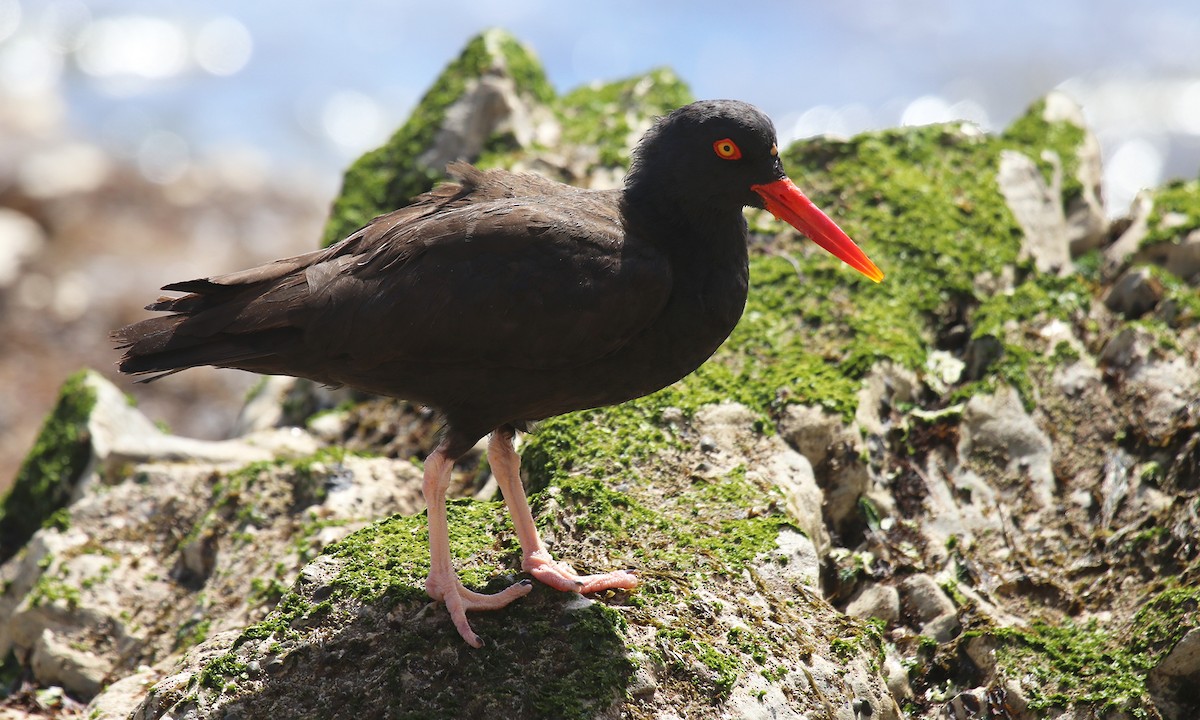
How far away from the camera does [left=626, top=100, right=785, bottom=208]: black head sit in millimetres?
4738

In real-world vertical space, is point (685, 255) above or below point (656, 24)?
below

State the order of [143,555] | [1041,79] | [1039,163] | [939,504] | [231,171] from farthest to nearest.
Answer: [1041,79], [231,171], [1039,163], [143,555], [939,504]

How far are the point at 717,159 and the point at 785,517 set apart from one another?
1689 mm

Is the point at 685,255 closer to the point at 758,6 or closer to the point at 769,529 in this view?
the point at 769,529

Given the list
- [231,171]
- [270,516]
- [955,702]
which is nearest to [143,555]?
[270,516]

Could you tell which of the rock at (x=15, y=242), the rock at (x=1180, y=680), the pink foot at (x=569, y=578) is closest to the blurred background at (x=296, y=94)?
the rock at (x=15, y=242)

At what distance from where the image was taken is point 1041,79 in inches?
809

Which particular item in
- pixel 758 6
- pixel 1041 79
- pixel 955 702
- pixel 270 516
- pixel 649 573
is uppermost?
pixel 758 6

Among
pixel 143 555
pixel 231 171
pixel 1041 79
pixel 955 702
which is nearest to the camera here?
pixel 955 702

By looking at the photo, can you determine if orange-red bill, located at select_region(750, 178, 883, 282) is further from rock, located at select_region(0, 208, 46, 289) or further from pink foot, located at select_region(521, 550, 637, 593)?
rock, located at select_region(0, 208, 46, 289)

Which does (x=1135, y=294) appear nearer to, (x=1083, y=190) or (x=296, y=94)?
(x=1083, y=190)

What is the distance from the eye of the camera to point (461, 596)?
4.35m

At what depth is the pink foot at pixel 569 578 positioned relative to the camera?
174 inches

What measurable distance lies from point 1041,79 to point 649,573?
1901 centimetres
